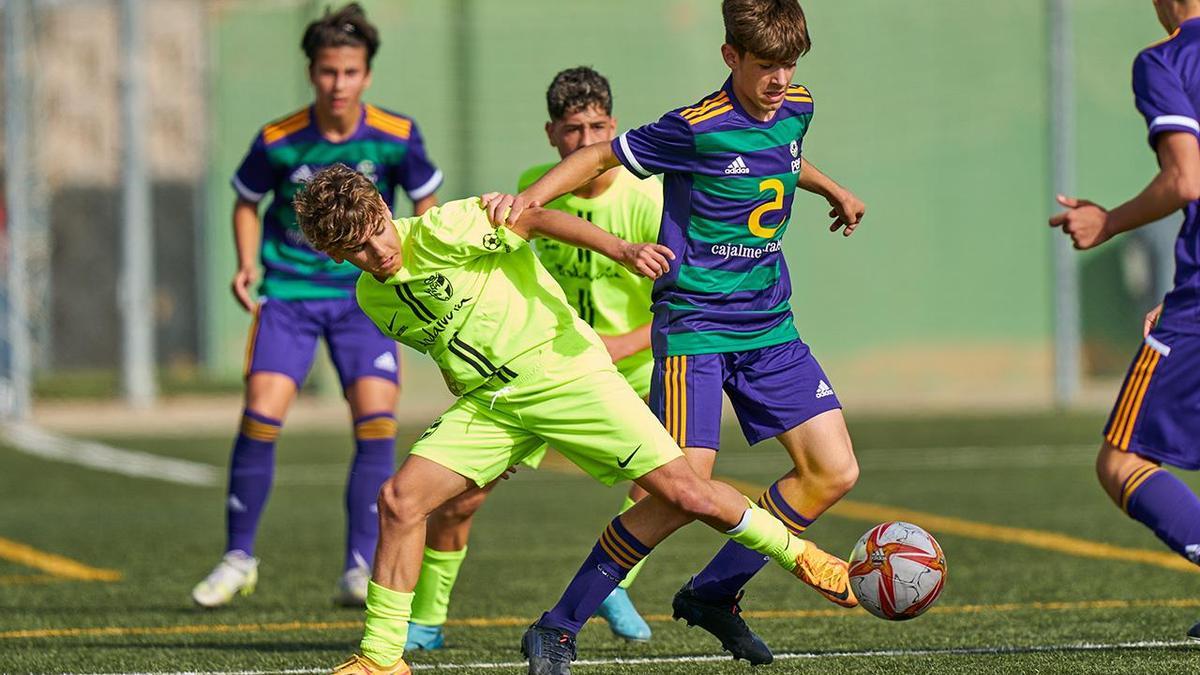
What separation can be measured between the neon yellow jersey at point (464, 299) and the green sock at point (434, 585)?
2.91 ft

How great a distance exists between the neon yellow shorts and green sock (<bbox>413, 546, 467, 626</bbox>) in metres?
0.80

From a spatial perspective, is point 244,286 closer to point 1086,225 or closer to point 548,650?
point 548,650

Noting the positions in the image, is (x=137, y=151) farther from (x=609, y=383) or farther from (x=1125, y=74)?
(x=609, y=383)

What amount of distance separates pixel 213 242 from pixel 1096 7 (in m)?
8.79

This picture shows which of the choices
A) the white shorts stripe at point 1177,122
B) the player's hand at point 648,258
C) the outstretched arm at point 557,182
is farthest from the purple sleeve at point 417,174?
the white shorts stripe at point 1177,122

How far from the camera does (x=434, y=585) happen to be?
5.92 meters

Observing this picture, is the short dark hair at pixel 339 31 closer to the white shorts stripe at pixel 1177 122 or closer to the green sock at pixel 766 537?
the green sock at pixel 766 537

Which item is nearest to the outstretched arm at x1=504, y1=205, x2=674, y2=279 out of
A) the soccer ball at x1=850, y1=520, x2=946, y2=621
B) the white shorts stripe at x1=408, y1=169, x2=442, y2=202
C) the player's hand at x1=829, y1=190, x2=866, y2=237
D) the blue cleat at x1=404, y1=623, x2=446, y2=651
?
the player's hand at x1=829, y1=190, x2=866, y2=237

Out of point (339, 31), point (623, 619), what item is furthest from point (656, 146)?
point (339, 31)

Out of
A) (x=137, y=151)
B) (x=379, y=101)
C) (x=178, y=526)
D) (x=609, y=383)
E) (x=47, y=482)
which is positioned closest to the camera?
(x=609, y=383)

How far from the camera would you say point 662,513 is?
5176 mm

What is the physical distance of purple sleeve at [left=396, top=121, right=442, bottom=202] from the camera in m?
7.35

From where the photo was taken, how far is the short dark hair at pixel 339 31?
23.6 ft

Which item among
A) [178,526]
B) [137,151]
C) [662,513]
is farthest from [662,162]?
[137,151]
